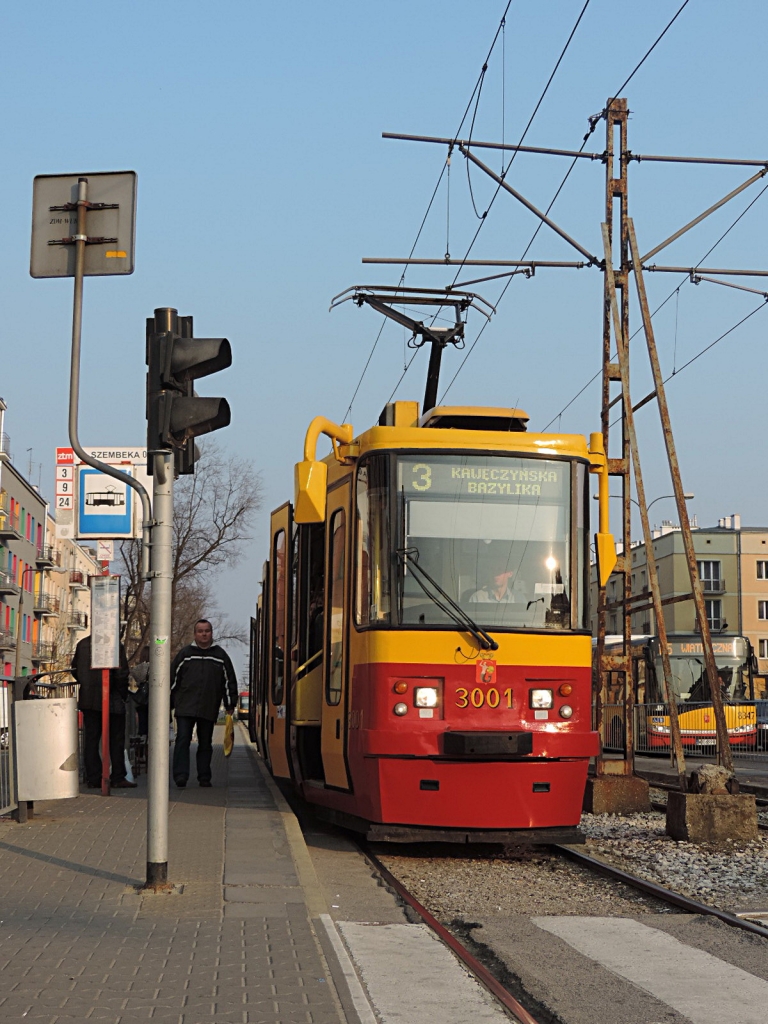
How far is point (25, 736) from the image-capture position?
10953mm

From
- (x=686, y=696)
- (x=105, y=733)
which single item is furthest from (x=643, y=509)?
(x=686, y=696)

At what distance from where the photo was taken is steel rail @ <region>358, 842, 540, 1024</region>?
213 inches

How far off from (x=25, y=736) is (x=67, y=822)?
0.81 meters

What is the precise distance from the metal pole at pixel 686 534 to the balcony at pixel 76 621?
3839 inches

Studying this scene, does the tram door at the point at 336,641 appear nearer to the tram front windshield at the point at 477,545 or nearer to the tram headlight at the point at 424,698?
the tram front windshield at the point at 477,545

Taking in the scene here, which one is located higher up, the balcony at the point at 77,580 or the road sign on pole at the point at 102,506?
the balcony at the point at 77,580

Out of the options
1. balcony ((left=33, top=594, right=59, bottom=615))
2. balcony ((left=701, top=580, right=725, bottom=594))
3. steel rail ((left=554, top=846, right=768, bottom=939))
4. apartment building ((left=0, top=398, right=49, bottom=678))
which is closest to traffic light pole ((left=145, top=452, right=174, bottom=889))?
steel rail ((left=554, top=846, right=768, bottom=939))

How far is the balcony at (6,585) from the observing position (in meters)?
78.6

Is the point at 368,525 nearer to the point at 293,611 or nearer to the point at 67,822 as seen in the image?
the point at 293,611

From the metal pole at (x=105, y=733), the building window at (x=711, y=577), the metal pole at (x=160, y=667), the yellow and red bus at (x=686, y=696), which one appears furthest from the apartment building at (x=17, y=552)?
the metal pole at (x=160, y=667)

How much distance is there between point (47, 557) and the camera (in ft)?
319

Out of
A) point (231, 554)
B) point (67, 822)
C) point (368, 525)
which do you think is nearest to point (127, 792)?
point (67, 822)

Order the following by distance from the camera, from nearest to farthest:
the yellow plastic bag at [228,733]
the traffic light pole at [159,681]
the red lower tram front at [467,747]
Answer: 1. the traffic light pole at [159,681]
2. the red lower tram front at [467,747]
3. the yellow plastic bag at [228,733]

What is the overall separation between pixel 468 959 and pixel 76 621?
10642 centimetres
